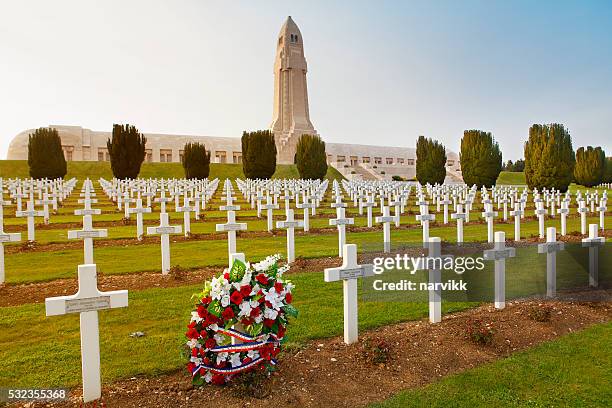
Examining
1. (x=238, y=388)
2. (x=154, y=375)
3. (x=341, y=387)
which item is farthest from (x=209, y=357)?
(x=341, y=387)

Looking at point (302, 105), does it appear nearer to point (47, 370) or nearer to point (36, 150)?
point (36, 150)

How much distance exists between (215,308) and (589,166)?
51.2m

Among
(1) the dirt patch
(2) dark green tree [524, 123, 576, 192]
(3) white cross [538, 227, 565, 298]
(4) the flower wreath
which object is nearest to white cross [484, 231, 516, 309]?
(1) the dirt patch

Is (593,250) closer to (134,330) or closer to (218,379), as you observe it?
(218,379)

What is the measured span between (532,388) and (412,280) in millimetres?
3549

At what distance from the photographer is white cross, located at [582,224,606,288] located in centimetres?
625

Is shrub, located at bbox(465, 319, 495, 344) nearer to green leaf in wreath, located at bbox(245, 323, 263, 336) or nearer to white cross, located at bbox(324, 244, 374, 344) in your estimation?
white cross, located at bbox(324, 244, 374, 344)

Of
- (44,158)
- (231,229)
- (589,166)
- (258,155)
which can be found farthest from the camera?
(589,166)

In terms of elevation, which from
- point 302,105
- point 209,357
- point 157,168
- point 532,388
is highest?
point 302,105

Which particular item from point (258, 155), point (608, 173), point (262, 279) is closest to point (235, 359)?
point (262, 279)

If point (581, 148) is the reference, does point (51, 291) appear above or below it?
below

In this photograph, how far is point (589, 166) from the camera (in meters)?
45.0

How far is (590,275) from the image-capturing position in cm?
647

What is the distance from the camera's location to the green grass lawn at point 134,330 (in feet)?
12.5
